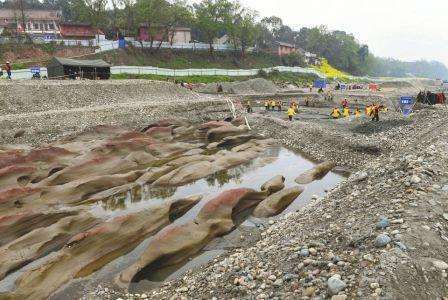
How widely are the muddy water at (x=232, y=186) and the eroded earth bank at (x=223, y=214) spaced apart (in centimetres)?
10

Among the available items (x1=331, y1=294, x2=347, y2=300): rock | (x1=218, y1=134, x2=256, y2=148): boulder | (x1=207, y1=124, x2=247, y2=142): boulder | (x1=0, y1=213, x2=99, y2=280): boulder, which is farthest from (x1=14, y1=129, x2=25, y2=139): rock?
(x1=331, y1=294, x2=347, y2=300): rock

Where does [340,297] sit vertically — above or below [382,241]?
below

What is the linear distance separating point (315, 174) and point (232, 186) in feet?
16.6

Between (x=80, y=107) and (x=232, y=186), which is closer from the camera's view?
(x=232, y=186)

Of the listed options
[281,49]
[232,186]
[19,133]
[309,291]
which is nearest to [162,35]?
[281,49]

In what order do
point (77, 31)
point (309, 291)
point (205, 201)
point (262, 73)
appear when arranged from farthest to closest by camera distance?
point (262, 73) < point (77, 31) < point (205, 201) < point (309, 291)

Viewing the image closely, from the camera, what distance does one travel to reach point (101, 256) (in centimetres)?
1455

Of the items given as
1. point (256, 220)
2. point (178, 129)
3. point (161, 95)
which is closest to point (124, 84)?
point (161, 95)

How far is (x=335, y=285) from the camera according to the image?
884 cm

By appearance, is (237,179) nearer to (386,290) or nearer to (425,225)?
(425,225)

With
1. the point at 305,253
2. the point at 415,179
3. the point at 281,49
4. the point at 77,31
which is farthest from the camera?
the point at 281,49

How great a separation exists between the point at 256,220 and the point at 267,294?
822cm

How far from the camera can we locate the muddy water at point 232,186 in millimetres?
20000

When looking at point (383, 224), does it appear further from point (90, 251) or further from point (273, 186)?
point (273, 186)
